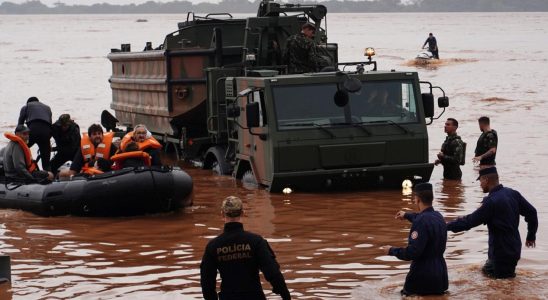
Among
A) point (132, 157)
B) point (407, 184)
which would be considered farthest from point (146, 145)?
point (407, 184)

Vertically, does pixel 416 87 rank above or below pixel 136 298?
above

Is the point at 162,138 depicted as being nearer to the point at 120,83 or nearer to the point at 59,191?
the point at 120,83

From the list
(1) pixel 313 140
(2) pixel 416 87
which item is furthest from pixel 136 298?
(2) pixel 416 87

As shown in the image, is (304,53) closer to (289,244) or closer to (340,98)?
(340,98)

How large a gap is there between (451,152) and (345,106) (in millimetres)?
2044

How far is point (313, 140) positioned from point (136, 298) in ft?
18.2

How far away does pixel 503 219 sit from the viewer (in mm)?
10094

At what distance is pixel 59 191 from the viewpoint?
1480 centimetres

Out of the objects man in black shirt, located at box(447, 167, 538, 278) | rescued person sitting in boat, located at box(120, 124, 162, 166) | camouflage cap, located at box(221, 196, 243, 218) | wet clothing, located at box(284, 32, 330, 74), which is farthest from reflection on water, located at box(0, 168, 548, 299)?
camouflage cap, located at box(221, 196, 243, 218)

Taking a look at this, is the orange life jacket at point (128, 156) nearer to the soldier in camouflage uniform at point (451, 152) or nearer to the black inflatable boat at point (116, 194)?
the black inflatable boat at point (116, 194)

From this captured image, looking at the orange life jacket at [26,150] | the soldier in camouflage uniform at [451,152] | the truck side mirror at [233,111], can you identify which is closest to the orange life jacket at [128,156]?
the orange life jacket at [26,150]

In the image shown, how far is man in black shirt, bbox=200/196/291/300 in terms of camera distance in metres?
8.02

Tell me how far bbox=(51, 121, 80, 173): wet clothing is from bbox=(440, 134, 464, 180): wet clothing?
5.19 meters

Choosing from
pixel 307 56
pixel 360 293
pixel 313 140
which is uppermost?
pixel 307 56
